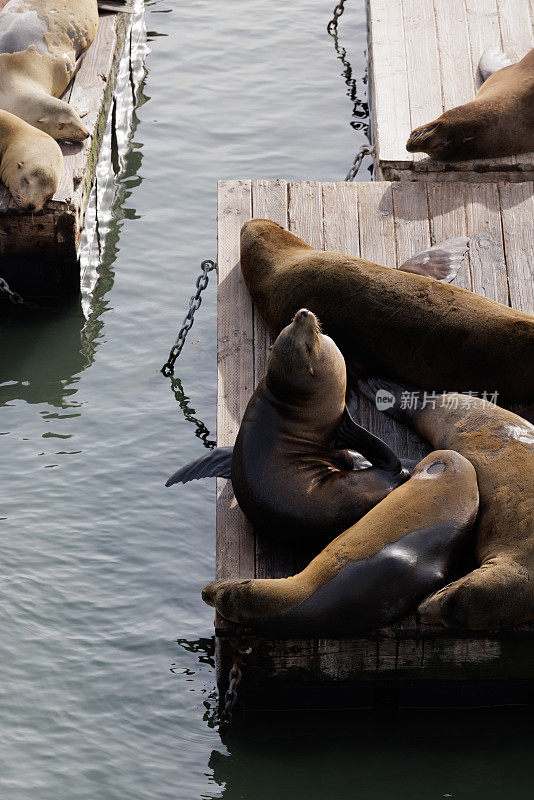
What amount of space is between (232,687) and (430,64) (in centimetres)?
535

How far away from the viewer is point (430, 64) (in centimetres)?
800

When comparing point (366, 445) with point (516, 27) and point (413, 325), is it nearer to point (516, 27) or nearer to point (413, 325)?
point (413, 325)

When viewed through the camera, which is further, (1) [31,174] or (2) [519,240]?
(1) [31,174]

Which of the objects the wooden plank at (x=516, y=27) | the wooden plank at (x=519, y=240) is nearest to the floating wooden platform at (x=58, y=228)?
the wooden plank at (x=519, y=240)

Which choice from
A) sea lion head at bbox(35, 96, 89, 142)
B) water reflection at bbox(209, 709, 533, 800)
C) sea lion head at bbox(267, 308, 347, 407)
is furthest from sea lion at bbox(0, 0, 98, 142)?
water reflection at bbox(209, 709, 533, 800)

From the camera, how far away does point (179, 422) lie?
257 inches

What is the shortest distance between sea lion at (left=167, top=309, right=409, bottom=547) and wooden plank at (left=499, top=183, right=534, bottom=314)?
1545 mm

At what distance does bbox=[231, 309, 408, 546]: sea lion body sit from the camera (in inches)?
168

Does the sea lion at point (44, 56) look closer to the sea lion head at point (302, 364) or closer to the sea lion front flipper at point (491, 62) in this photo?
the sea lion front flipper at point (491, 62)

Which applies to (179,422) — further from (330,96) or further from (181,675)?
(330,96)

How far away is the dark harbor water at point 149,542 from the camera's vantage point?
14.0ft

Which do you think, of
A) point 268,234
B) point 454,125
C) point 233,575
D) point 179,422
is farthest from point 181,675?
point 454,125

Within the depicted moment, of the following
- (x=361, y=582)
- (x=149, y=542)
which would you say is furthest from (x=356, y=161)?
(x=361, y=582)

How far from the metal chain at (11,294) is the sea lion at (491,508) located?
325 cm
